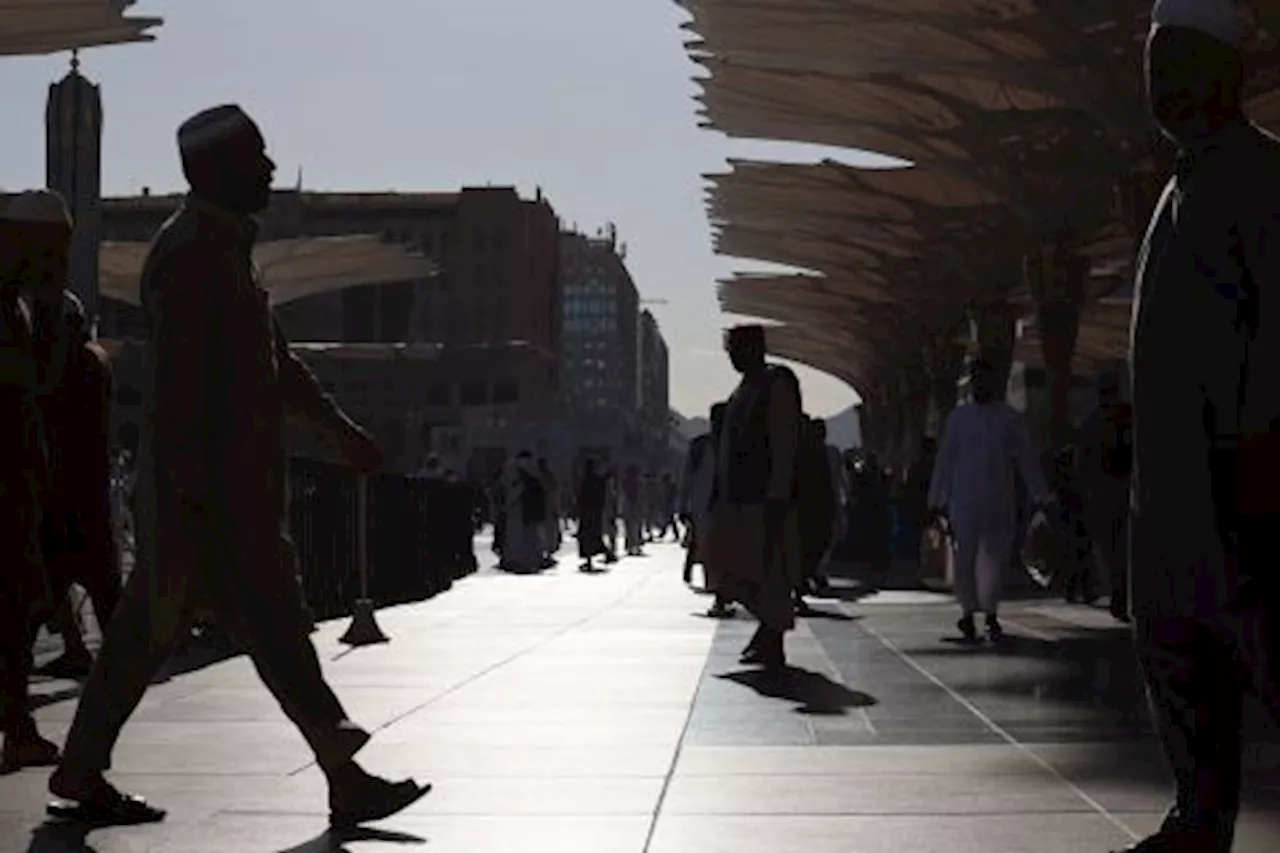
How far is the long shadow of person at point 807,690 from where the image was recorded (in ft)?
32.1

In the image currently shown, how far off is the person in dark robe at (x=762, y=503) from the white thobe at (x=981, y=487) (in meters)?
2.36

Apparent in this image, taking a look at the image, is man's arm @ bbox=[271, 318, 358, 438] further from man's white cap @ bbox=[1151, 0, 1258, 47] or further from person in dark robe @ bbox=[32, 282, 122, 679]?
man's white cap @ bbox=[1151, 0, 1258, 47]

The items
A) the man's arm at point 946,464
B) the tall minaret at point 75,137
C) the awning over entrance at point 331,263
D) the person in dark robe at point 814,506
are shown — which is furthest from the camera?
the awning over entrance at point 331,263

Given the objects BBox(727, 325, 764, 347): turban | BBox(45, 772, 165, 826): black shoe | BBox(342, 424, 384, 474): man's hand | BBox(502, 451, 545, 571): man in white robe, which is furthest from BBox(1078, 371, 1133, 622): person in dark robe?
BBox(502, 451, 545, 571): man in white robe

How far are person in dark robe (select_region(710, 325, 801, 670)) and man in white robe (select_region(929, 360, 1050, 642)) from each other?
236cm

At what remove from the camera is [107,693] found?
6.20 m

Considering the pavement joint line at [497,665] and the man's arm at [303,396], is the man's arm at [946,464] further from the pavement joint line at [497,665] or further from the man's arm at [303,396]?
the man's arm at [303,396]

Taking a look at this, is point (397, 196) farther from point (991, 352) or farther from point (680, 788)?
point (680, 788)

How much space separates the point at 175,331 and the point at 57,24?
25709mm

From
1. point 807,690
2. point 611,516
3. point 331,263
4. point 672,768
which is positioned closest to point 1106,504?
point 807,690

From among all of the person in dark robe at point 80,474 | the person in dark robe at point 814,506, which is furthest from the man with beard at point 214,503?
the person in dark robe at point 814,506

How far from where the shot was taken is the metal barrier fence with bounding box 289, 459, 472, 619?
54.7ft

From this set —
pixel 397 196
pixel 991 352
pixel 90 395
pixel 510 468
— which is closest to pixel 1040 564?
pixel 90 395

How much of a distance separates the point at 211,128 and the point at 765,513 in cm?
603
